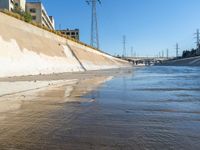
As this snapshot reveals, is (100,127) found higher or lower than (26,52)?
lower

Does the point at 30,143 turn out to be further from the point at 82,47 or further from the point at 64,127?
the point at 82,47

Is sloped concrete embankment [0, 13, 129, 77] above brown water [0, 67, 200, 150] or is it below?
above

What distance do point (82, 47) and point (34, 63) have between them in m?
44.0

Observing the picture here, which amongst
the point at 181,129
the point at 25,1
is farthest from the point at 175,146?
the point at 25,1

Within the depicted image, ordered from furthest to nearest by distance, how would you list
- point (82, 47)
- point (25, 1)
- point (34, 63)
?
point (25, 1) < point (82, 47) < point (34, 63)

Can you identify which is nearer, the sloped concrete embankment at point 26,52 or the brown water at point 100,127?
the brown water at point 100,127

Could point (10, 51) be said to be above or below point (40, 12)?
below

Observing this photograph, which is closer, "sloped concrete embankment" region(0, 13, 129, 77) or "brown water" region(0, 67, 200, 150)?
"brown water" region(0, 67, 200, 150)

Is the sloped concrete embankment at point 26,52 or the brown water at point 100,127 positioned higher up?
the sloped concrete embankment at point 26,52

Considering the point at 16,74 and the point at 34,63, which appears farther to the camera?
the point at 34,63

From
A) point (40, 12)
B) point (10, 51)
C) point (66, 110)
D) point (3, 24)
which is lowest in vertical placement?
point (66, 110)

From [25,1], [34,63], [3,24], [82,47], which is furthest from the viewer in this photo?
[25,1]

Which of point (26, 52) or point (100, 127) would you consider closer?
point (100, 127)

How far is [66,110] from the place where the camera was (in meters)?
10.7
